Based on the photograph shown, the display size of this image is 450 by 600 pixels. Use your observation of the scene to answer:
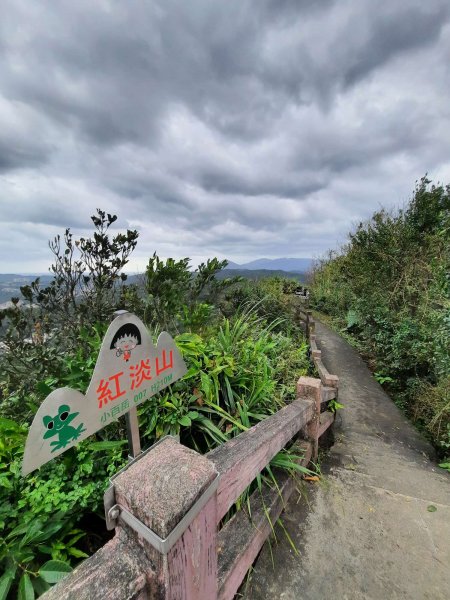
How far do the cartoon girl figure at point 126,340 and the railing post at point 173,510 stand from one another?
18.5 inches

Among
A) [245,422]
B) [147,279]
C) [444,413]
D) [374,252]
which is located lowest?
[444,413]

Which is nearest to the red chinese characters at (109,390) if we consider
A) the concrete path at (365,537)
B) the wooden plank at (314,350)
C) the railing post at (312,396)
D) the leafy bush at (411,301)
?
the concrete path at (365,537)

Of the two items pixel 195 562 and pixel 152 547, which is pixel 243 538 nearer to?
pixel 195 562

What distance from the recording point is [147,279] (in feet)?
9.59

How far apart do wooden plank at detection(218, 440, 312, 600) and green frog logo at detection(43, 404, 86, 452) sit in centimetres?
96

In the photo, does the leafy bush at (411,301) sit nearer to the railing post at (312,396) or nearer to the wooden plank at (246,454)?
the railing post at (312,396)

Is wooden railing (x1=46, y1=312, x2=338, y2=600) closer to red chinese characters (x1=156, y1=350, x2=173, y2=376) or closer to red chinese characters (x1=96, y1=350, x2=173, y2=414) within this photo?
red chinese characters (x1=96, y1=350, x2=173, y2=414)

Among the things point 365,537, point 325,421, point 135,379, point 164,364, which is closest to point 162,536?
point 135,379

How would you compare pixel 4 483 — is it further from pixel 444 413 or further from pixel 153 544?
pixel 444 413

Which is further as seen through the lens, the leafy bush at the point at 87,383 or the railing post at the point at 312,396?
the railing post at the point at 312,396

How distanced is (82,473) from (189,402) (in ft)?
2.40

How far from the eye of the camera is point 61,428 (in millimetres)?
960

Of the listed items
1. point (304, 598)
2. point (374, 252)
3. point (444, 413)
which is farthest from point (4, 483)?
point (374, 252)

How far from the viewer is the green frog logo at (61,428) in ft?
3.05
